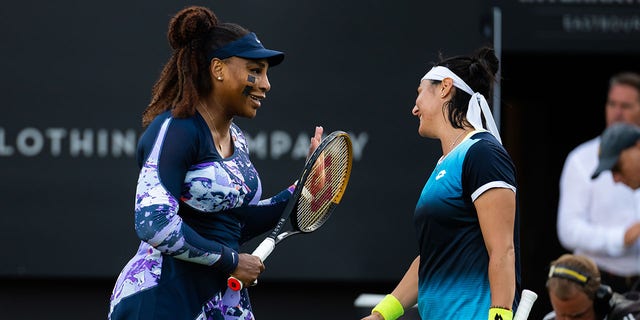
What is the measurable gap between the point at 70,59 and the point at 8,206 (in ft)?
2.50

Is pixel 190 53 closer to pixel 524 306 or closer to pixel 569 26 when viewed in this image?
pixel 524 306

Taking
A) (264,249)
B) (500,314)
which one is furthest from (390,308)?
(500,314)

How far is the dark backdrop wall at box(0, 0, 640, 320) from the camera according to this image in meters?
5.75

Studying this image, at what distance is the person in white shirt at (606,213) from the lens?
19.6 ft

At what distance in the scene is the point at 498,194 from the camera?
133 inches

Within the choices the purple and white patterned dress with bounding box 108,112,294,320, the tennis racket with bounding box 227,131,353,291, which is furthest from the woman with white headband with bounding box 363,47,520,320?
the purple and white patterned dress with bounding box 108,112,294,320

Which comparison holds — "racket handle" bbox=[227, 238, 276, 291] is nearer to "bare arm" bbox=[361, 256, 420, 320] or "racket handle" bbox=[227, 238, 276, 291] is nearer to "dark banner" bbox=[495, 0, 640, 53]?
"bare arm" bbox=[361, 256, 420, 320]

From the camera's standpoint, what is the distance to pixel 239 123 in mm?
5824

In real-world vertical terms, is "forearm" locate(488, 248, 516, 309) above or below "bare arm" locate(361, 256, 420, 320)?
above

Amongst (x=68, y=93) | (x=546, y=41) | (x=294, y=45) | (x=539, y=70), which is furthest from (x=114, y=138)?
(x=539, y=70)

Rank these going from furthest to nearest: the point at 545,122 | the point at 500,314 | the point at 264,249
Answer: the point at 545,122, the point at 264,249, the point at 500,314

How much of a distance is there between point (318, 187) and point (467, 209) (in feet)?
2.53

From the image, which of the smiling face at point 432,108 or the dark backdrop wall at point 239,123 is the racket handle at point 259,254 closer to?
the smiling face at point 432,108

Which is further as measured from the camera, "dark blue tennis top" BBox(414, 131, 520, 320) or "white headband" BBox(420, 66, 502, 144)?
"white headband" BBox(420, 66, 502, 144)
